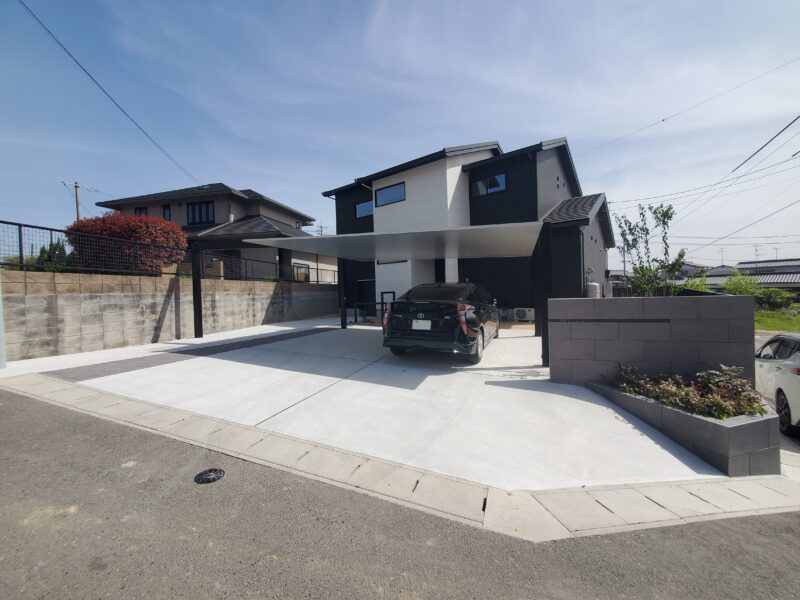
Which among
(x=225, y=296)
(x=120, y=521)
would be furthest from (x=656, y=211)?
(x=225, y=296)

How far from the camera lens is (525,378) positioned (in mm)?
5402

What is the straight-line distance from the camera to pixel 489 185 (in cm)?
1266

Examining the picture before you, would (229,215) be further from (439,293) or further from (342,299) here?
(439,293)

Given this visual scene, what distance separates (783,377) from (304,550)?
613cm

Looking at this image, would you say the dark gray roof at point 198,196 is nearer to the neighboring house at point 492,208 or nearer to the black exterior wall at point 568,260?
the neighboring house at point 492,208

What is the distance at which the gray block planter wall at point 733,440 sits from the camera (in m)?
3.16

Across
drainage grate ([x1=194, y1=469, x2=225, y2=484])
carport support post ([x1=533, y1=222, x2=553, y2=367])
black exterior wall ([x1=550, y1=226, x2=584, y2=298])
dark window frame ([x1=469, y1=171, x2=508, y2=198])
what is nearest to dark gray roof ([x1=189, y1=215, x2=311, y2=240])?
dark window frame ([x1=469, y1=171, x2=508, y2=198])

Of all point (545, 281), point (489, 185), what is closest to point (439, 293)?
point (545, 281)

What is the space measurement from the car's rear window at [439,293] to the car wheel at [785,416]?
4.42 metres

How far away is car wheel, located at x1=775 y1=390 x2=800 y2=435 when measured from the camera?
4.42 meters

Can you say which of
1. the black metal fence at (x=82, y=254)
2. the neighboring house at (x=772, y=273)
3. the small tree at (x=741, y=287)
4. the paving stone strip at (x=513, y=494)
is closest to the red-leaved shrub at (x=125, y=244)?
the black metal fence at (x=82, y=254)

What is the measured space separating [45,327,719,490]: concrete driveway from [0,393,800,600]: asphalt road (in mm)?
693

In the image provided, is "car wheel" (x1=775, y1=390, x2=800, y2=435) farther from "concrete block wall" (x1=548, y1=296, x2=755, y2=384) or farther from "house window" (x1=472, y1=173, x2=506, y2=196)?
"house window" (x1=472, y1=173, x2=506, y2=196)

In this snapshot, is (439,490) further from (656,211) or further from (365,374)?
(656,211)
